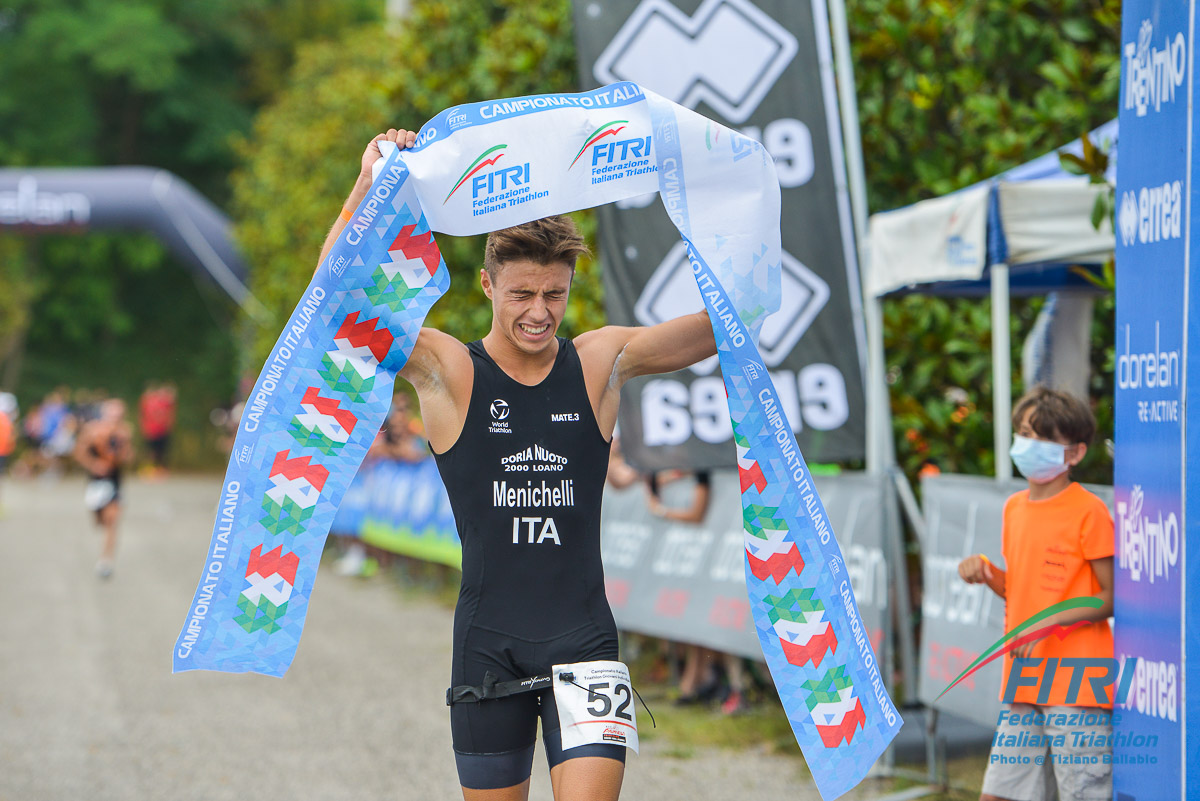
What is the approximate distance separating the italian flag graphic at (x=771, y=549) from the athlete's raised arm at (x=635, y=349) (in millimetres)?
430

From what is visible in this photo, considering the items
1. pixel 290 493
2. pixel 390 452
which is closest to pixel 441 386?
pixel 290 493

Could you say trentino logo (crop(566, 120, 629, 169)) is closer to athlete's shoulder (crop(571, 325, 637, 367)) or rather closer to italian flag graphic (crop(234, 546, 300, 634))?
athlete's shoulder (crop(571, 325, 637, 367))

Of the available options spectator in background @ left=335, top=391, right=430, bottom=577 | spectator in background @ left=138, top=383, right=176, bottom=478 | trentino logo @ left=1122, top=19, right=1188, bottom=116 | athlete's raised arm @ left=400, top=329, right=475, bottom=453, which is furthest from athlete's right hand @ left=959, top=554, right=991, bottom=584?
spectator in background @ left=138, top=383, right=176, bottom=478

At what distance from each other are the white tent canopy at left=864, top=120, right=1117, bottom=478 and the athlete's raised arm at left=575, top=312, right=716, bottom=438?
2567 mm

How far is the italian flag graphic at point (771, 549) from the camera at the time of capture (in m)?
3.23

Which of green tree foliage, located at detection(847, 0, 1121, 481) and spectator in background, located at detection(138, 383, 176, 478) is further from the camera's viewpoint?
spectator in background, located at detection(138, 383, 176, 478)

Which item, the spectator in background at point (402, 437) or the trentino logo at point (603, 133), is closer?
the trentino logo at point (603, 133)

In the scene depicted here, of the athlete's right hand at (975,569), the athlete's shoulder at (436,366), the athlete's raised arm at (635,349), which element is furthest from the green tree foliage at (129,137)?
the athlete's raised arm at (635,349)

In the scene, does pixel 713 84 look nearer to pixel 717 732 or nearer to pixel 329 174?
pixel 717 732

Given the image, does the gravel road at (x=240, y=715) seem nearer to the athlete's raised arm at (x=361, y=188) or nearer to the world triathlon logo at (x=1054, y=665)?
the world triathlon logo at (x=1054, y=665)

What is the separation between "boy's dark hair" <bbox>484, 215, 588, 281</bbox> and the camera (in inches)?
124

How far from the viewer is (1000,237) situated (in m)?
5.55

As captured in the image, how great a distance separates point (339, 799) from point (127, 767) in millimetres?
1396

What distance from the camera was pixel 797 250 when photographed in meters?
6.70
